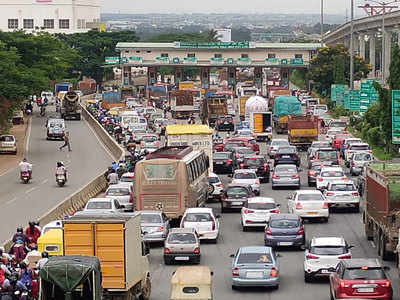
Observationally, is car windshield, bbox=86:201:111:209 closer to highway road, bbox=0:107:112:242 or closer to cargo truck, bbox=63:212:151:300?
highway road, bbox=0:107:112:242

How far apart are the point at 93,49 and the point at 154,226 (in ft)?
458

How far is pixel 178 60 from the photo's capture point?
16062 centimetres

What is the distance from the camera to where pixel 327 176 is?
5241cm

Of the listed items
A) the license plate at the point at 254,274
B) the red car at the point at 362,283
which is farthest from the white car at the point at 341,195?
the red car at the point at 362,283

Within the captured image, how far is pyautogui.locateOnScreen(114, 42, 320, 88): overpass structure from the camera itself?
522 feet

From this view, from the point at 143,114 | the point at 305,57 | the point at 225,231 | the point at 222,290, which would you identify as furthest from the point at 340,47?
the point at 222,290

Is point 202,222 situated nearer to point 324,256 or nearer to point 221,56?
point 324,256

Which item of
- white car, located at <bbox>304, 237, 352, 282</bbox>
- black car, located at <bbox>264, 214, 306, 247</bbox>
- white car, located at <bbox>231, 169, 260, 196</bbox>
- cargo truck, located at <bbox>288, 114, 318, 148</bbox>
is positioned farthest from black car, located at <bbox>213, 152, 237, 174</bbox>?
white car, located at <bbox>304, 237, 352, 282</bbox>

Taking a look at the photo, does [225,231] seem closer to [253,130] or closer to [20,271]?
[20,271]

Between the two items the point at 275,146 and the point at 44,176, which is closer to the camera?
the point at 44,176

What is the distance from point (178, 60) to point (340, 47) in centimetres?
2900

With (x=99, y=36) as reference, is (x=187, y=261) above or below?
below

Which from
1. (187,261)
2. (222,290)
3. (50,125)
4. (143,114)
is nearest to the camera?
(222,290)

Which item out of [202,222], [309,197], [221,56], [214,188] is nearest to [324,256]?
[202,222]
